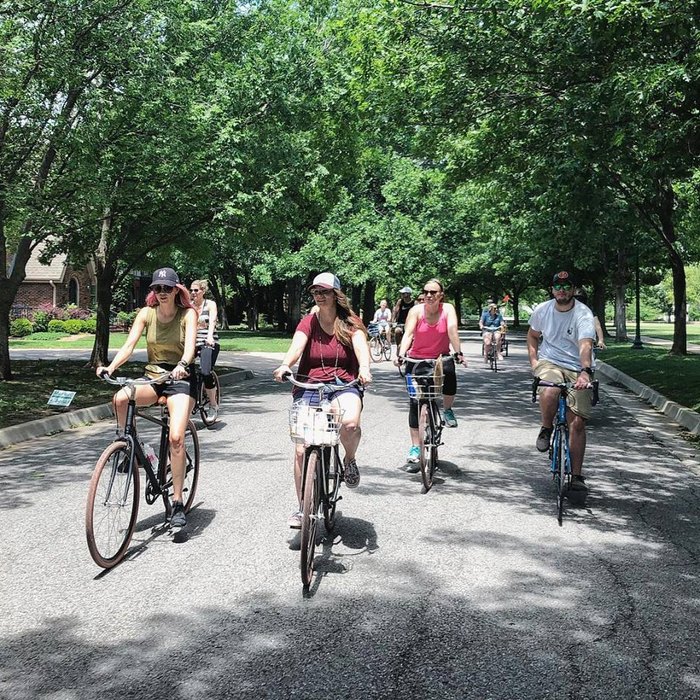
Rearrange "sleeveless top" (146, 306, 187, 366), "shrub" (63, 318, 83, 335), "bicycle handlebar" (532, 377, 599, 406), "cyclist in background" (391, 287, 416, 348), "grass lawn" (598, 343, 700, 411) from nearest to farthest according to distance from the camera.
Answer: "sleeveless top" (146, 306, 187, 366), "bicycle handlebar" (532, 377, 599, 406), "grass lawn" (598, 343, 700, 411), "cyclist in background" (391, 287, 416, 348), "shrub" (63, 318, 83, 335)

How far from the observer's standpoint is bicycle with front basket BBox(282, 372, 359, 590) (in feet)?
15.0

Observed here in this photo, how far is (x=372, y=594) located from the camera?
4.47 meters

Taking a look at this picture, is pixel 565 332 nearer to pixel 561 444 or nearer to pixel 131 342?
pixel 561 444

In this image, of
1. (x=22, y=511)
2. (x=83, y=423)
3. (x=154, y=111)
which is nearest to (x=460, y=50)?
(x=154, y=111)

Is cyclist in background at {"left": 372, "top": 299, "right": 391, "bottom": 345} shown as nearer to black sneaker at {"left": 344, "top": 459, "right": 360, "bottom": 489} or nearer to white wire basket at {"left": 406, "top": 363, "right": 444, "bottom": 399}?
white wire basket at {"left": 406, "top": 363, "right": 444, "bottom": 399}

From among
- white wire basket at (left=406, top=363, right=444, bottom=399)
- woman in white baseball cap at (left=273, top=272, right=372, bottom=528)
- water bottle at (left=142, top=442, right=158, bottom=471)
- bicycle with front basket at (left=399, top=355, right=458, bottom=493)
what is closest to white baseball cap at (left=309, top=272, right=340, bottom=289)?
woman in white baseball cap at (left=273, top=272, right=372, bottom=528)

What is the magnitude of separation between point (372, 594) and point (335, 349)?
5.88 feet

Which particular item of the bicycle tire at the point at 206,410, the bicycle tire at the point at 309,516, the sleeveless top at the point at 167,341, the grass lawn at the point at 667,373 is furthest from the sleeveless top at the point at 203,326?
the grass lawn at the point at 667,373

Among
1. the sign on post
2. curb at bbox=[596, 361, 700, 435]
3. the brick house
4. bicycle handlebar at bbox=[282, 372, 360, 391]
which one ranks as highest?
the brick house

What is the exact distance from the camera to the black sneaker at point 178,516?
5.64m

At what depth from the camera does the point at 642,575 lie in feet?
15.9

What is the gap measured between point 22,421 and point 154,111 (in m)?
6.30

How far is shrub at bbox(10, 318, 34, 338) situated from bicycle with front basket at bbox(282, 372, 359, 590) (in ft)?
125

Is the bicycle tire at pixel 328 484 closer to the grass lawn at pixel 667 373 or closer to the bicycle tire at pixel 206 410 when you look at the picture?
the bicycle tire at pixel 206 410
